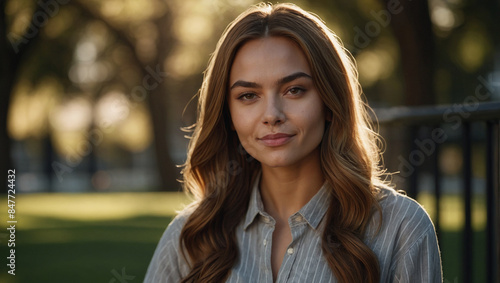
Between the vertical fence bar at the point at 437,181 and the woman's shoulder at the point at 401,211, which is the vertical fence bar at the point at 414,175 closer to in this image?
the vertical fence bar at the point at 437,181

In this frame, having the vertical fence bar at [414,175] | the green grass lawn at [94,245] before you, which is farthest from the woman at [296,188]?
Answer: the green grass lawn at [94,245]

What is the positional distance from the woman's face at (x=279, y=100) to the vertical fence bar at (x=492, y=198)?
73 cm

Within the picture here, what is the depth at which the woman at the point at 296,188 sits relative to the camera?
8.79 ft

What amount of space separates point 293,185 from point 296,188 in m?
0.02

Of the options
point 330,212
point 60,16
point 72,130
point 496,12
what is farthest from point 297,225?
point 72,130

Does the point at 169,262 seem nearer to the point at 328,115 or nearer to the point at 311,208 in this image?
the point at 311,208

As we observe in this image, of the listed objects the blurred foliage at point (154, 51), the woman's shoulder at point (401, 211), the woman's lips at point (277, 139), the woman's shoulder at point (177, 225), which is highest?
the blurred foliage at point (154, 51)

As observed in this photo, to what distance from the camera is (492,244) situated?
120 inches

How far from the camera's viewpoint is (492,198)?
118 inches

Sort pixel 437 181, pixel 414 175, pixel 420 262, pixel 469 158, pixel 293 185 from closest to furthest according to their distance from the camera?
1. pixel 420 262
2. pixel 293 185
3. pixel 469 158
4. pixel 437 181
5. pixel 414 175

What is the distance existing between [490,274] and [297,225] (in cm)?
92

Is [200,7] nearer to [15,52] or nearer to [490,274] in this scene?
[15,52]

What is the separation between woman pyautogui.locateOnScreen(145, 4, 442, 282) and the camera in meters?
2.68

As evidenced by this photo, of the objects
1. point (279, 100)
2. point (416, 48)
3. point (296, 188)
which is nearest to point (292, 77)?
point (279, 100)
